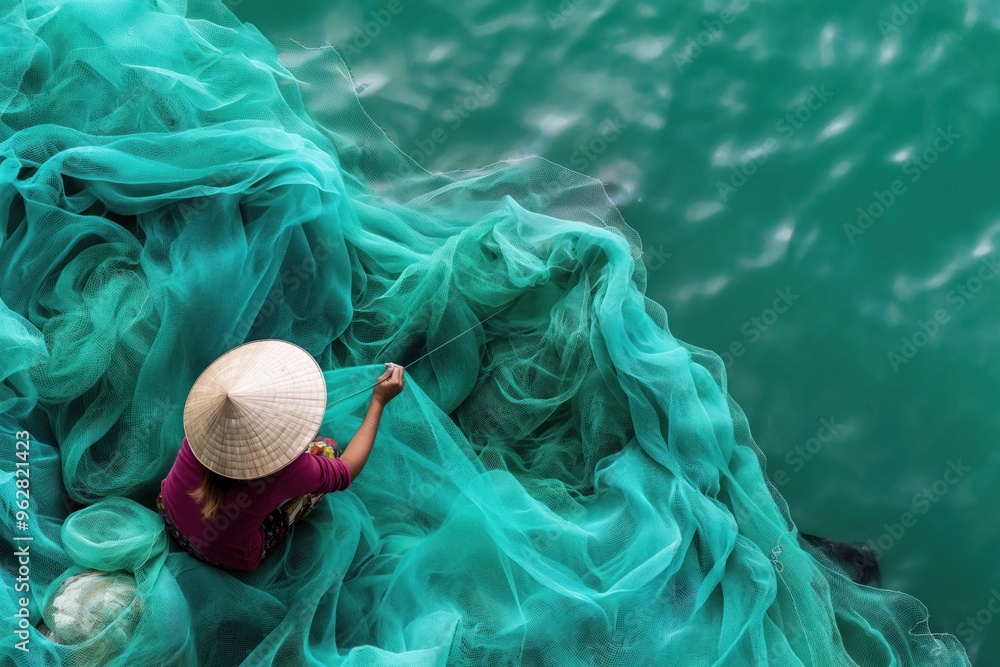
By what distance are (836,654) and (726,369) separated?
44.3 inches

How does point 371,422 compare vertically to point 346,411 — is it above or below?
above

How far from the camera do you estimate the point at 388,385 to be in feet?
7.82

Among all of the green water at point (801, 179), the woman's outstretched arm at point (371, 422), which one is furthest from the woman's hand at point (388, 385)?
the green water at point (801, 179)

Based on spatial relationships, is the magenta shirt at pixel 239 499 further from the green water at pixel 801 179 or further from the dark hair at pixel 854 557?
the dark hair at pixel 854 557

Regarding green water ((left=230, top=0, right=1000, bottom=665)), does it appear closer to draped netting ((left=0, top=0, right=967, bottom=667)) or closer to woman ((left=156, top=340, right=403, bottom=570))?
draped netting ((left=0, top=0, right=967, bottom=667))

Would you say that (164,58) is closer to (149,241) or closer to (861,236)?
(149,241)

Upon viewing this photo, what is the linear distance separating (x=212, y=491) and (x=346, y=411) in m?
0.61

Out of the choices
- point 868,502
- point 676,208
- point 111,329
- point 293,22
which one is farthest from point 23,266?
point 868,502

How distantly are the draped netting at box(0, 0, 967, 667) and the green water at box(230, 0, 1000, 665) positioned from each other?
1.47 ft

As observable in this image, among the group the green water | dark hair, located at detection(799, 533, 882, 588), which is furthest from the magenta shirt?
dark hair, located at detection(799, 533, 882, 588)

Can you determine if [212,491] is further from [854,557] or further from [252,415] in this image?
[854,557]

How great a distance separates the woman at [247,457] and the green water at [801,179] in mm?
1561

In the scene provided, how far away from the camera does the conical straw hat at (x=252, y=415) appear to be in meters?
1.98

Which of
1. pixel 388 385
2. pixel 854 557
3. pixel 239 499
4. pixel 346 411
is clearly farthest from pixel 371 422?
pixel 854 557
